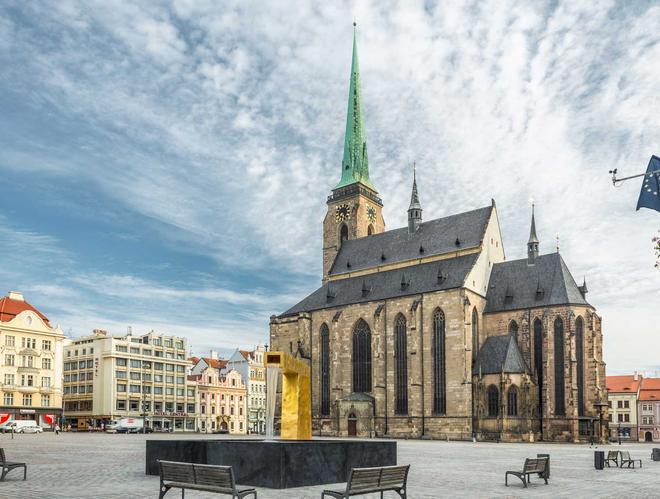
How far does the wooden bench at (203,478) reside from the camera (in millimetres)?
12305

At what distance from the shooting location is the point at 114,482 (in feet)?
58.4

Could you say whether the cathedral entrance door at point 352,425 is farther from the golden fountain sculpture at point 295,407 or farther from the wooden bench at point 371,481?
the wooden bench at point 371,481

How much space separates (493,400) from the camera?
6219cm

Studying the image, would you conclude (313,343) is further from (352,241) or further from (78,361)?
(78,361)

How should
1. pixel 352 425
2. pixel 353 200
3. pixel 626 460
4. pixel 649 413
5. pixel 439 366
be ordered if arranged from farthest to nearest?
pixel 649 413 → pixel 353 200 → pixel 352 425 → pixel 439 366 → pixel 626 460

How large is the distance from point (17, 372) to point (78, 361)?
2029 cm

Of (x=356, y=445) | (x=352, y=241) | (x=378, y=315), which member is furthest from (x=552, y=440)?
(x=356, y=445)

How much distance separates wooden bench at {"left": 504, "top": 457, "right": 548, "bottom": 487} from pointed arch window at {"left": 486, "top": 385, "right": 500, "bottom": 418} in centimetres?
4281

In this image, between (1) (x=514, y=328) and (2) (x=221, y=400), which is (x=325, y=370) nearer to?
(1) (x=514, y=328)

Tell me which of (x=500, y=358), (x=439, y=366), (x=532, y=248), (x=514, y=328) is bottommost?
(x=439, y=366)

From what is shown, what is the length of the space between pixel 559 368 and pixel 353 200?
34.4 m

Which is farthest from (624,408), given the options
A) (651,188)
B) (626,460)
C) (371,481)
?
(371,481)

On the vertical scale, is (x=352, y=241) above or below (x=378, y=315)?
above

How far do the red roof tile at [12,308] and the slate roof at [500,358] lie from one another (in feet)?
170
